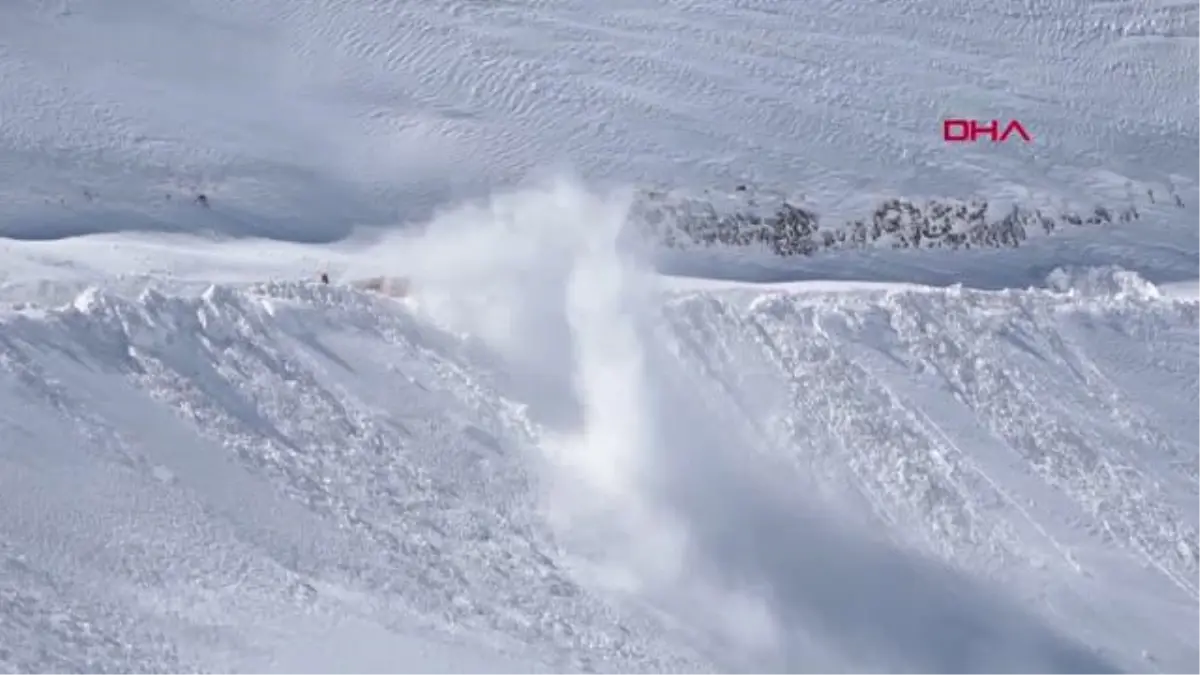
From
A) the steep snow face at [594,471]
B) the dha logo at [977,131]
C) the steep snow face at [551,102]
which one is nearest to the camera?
the steep snow face at [594,471]

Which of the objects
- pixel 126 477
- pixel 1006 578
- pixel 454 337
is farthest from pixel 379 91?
pixel 1006 578

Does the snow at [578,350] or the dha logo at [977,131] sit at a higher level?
the dha logo at [977,131]

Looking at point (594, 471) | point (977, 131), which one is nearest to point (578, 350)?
point (594, 471)

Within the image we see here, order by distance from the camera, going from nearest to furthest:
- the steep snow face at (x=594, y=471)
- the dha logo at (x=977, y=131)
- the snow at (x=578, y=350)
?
the steep snow face at (x=594, y=471) < the snow at (x=578, y=350) < the dha logo at (x=977, y=131)

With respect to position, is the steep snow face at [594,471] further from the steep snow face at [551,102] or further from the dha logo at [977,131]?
the dha logo at [977,131]

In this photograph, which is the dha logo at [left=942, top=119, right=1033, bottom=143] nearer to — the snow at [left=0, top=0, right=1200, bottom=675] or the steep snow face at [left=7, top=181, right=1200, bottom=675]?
the snow at [left=0, top=0, right=1200, bottom=675]

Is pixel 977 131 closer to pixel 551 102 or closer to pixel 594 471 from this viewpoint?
pixel 551 102

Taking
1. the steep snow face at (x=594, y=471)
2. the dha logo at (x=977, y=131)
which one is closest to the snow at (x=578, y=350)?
the steep snow face at (x=594, y=471)
